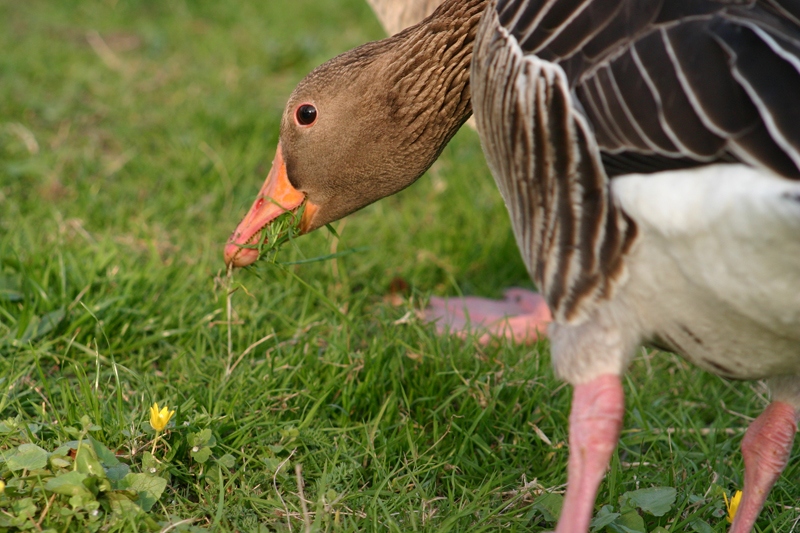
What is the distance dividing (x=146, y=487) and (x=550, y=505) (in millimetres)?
1199

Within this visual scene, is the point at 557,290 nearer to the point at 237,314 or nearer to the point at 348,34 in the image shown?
the point at 237,314

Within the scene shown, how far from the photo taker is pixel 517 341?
153 inches

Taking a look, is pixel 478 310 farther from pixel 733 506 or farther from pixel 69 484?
pixel 69 484

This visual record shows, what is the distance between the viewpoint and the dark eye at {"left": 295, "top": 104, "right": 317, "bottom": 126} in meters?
3.26

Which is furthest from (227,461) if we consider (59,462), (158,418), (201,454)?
(59,462)

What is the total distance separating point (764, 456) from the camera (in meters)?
2.77

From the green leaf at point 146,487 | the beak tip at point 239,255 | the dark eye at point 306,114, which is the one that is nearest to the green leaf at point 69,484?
the green leaf at point 146,487

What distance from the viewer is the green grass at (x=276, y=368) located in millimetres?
2781

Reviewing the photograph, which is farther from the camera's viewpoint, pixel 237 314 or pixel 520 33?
pixel 237 314

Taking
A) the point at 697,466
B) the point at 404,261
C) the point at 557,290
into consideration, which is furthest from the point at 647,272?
the point at 404,261

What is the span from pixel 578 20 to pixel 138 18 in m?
5.83

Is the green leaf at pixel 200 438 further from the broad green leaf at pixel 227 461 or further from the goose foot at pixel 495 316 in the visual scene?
the goose foot at pixel 495 316

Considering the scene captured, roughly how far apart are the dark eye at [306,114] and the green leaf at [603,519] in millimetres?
1651

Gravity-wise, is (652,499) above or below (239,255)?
below
